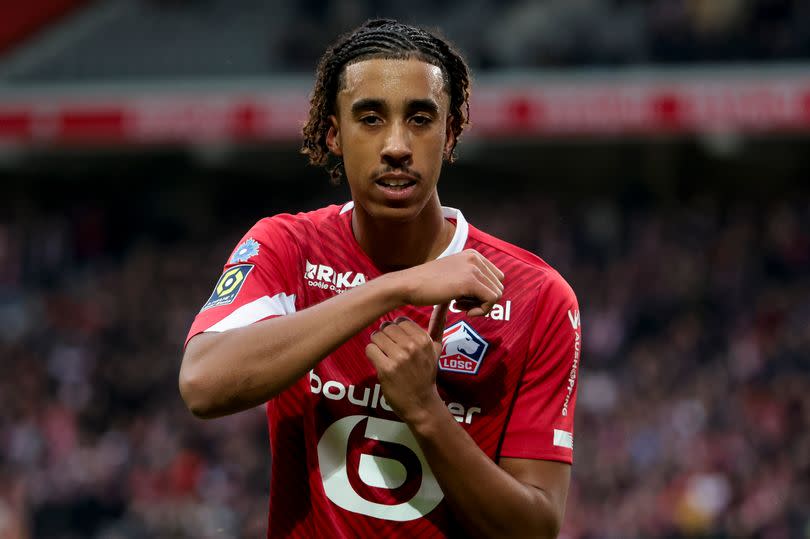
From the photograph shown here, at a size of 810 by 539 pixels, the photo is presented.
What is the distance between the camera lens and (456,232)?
314 cm

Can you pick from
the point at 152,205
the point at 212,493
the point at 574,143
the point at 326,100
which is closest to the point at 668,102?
the point at 574,143

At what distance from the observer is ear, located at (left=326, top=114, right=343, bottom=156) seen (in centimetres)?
299

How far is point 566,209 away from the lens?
1548cm

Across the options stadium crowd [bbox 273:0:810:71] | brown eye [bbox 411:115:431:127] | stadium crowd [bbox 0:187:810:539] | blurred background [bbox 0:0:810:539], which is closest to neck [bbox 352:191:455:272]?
brown eye [bbox 411:115:431:127]

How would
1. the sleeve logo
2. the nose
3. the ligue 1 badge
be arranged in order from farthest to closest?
the ligue 1 badge → the sleeve logo → the nose

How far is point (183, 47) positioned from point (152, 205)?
237 centimetres

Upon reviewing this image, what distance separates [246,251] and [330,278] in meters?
Answer: 0.23

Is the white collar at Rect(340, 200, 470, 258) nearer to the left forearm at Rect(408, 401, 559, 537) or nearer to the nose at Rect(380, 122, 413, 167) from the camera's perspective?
the nose at Rect(380, 122, 413, 167)

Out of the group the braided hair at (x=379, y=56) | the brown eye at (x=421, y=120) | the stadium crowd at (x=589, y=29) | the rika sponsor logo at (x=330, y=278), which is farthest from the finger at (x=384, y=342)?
the stadium crowd at (x=589, y=29)

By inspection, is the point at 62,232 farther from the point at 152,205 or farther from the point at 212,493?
the point at 212,493

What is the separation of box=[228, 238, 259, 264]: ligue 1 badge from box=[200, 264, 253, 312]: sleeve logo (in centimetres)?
2

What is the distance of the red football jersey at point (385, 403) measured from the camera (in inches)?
116

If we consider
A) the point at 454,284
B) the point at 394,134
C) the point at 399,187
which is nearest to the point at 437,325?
the point at 454,284

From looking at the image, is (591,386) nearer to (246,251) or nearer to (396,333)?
(246,251)
